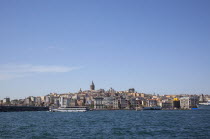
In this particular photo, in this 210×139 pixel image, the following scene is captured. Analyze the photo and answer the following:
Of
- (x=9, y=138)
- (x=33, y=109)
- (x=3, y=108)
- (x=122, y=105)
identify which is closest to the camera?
(x=9, y=138)

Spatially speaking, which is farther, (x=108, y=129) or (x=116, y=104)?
(x=116, y=104)

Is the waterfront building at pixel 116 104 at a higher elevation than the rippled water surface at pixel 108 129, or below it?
below

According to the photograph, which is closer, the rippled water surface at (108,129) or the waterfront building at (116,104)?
the rippled water surface at (108,129)

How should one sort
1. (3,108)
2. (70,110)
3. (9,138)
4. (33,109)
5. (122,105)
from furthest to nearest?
(122,105), (33,109), (3,108), (70,110), (9,138)

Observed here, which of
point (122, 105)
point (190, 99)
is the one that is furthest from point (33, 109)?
point (190, 99)

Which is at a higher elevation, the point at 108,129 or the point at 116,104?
the point at 108,129

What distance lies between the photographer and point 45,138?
3484 centimetres

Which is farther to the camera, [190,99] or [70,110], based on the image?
[190,99]

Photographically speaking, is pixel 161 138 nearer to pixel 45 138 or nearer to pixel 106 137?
pixel 106 137

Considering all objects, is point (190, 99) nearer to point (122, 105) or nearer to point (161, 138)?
point (122, 105)

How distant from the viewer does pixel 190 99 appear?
199375mm

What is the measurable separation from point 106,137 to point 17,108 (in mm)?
148400

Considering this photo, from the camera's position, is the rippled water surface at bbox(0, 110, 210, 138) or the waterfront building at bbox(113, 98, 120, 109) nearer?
the rippled water surface at bbox(0, 110, 210, 138)

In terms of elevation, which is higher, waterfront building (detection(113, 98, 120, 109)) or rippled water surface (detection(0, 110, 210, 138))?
rippled water surface (detection(0, 110, 210, 138))
